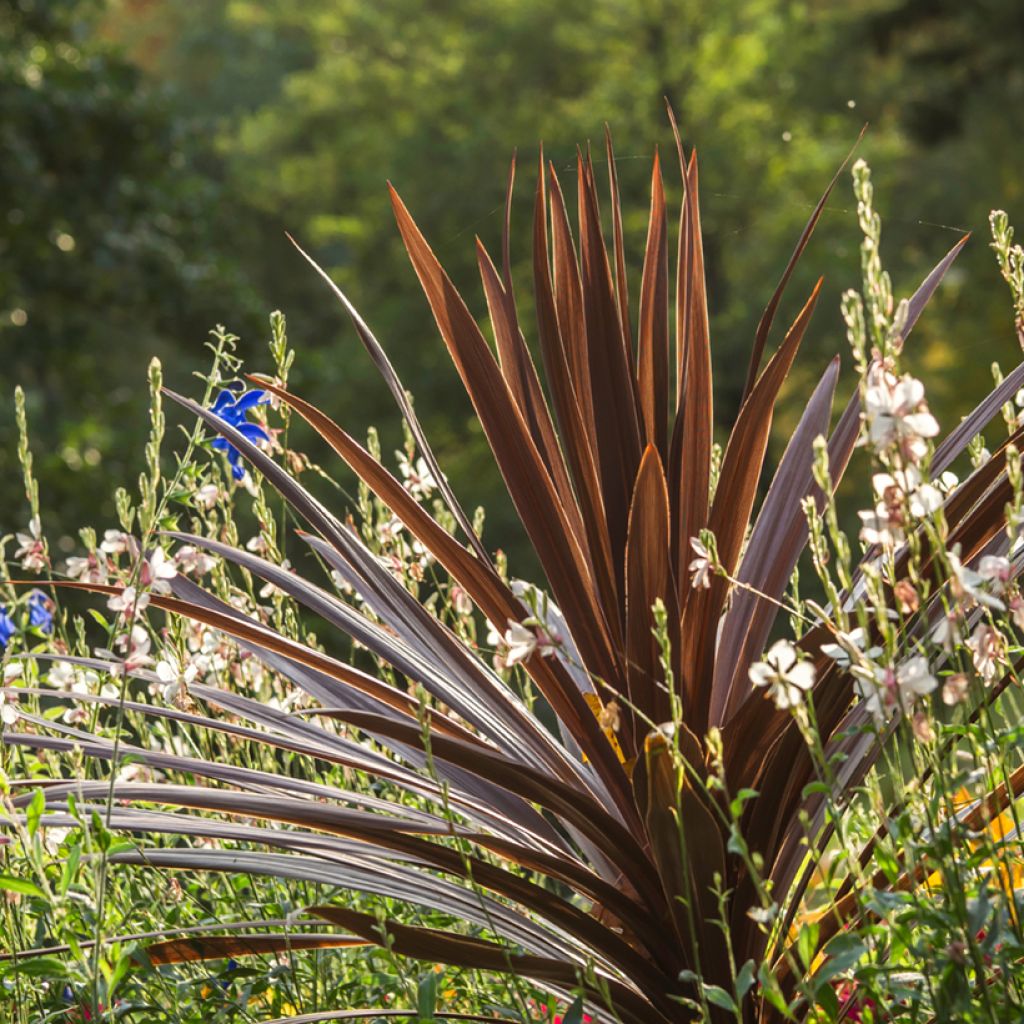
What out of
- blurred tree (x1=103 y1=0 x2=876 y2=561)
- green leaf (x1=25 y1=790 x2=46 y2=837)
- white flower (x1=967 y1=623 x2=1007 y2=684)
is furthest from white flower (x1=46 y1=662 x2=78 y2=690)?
blurred tree (x1=103 y1=0 x2=876 y2=561)

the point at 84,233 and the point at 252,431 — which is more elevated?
the point at 84,233

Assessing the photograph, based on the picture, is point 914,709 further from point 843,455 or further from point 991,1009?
point 843,455

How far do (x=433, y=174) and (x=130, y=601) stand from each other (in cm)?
1587

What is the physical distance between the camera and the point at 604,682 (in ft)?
4.11

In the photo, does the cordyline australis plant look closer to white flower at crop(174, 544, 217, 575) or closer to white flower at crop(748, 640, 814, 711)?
white flower at crop(748, 640, 814, 711)

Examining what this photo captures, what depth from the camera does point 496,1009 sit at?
1771mm

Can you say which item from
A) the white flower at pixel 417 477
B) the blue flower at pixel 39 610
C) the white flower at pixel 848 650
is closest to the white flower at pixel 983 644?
the white flower at pixel 848 650

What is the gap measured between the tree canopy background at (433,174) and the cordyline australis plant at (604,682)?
26.4ft

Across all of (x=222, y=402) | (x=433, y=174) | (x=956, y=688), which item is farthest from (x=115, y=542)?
(x=433, y=174)

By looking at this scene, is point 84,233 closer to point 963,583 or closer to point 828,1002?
A: point 828,1002

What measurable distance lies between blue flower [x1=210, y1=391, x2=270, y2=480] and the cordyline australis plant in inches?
11.4

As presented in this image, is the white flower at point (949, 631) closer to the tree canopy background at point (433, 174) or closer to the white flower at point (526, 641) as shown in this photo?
the white flower at point (526, 641)

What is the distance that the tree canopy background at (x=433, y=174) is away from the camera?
10430mm

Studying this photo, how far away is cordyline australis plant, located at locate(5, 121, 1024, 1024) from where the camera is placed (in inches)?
53.2
